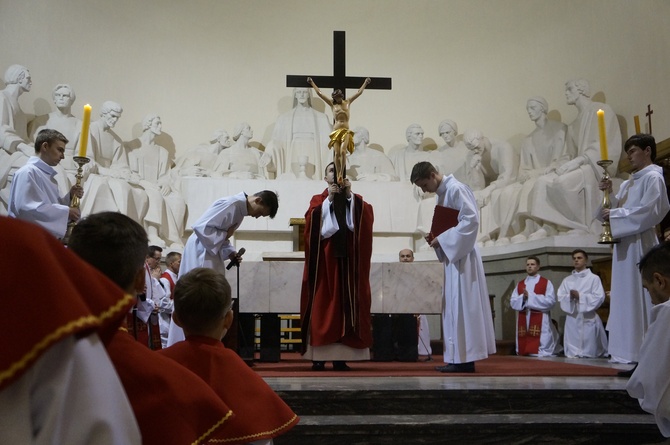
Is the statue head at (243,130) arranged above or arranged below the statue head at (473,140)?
above

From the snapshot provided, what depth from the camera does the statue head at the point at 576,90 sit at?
1089 centimetres

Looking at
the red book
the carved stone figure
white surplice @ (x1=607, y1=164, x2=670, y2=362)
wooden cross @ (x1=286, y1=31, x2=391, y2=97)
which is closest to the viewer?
white surplice @ (x1=607, y1=164, x2=670, y2=362)

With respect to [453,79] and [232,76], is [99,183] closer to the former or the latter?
[232,76]

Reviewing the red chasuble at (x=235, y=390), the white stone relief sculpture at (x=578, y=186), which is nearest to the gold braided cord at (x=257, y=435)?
the red chasuble at (x=235, y=390)

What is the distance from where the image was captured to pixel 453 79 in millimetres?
13453

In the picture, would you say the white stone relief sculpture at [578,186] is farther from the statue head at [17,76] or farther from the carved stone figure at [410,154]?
the statue head at [17,76]

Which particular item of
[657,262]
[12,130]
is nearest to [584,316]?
[657,262]

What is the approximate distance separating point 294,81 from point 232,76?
7015mm

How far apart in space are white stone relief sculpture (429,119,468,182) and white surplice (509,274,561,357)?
3.00 meters

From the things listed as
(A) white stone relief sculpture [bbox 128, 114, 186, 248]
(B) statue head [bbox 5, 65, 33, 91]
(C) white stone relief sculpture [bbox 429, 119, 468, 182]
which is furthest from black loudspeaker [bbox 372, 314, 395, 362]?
(B) statue head [bbox 5, 65, 33, 91]

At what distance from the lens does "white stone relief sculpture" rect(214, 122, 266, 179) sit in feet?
38.0

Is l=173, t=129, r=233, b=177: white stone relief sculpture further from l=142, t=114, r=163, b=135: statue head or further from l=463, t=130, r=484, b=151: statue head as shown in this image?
l=463, t=130, r=484, b=151: statue head

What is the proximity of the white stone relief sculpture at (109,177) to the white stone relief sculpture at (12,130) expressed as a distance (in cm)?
100

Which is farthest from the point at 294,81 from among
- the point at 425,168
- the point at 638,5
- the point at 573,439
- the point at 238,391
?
the point at 638,5
